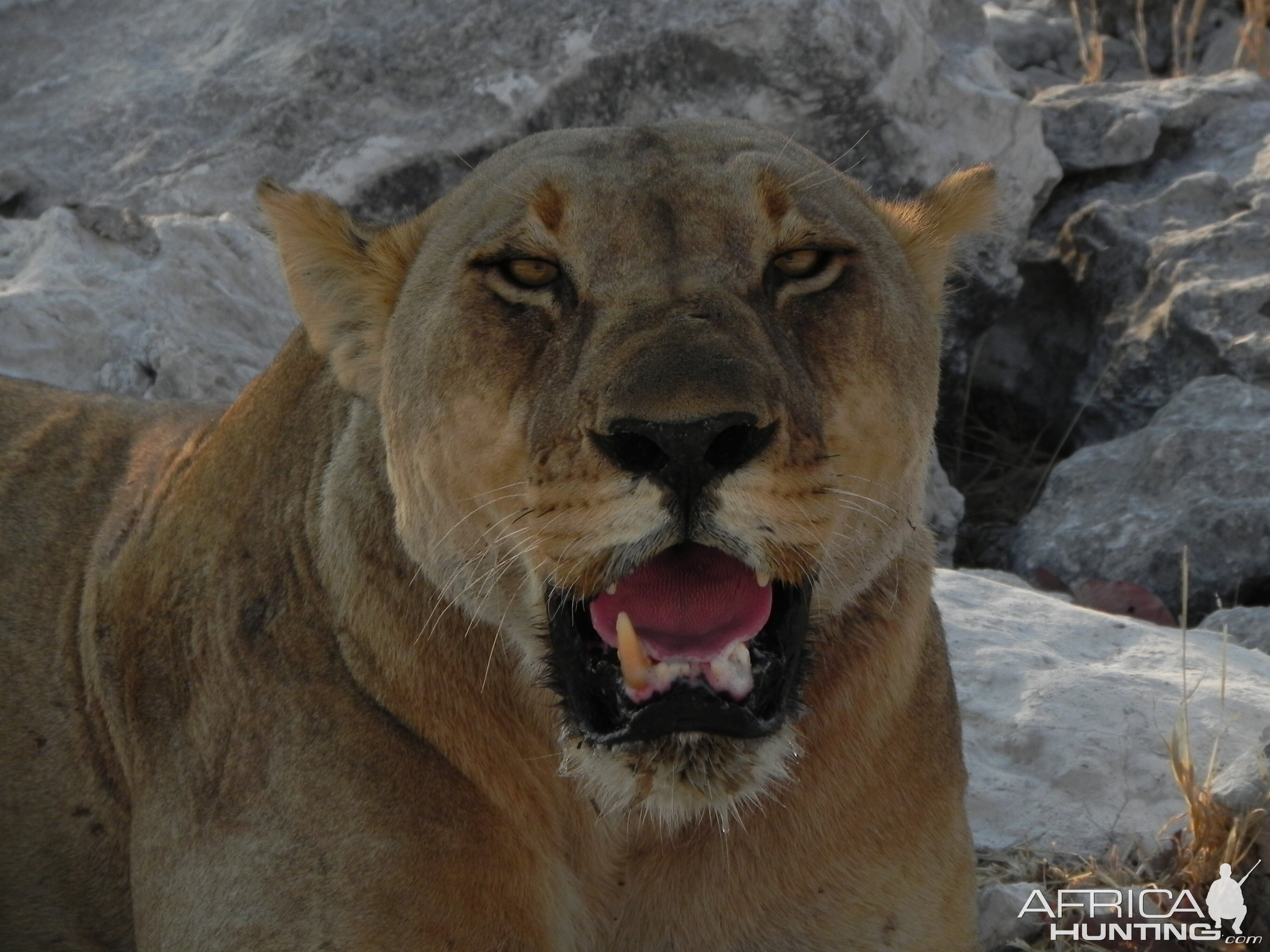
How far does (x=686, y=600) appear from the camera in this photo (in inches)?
96.7

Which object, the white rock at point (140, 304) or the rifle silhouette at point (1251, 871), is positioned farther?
the white rock at point (140, 304)

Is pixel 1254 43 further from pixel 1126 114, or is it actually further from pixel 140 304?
pixel 140 304

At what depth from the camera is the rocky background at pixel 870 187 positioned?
532 cm

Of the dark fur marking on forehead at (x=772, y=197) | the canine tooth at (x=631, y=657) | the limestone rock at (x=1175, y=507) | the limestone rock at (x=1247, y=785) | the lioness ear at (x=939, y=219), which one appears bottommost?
the limestone rock at (x=1175, y=507)

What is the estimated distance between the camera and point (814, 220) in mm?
2771

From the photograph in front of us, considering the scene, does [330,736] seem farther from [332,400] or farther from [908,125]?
[908,125]

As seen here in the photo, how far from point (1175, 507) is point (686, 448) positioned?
3.64 meters

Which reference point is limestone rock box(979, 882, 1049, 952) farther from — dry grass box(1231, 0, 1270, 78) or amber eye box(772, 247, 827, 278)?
dry grass box(1231, 0, 1270, 78)

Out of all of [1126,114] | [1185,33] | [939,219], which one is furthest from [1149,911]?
[1185,33]

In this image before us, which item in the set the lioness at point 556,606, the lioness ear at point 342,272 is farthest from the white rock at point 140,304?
Answer: the lioness ear at point 342,272

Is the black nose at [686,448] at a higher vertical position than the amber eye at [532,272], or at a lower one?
lower

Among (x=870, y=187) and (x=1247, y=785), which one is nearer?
(x=1247, y=785)

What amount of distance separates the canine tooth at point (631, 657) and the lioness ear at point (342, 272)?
30.8 inches

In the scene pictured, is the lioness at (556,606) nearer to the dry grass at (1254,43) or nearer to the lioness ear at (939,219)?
the lioness ear at (939,219)
